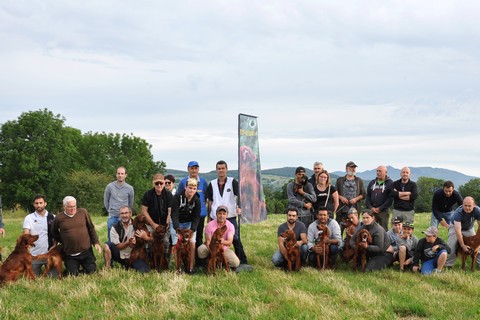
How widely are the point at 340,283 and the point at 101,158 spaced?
4818cm

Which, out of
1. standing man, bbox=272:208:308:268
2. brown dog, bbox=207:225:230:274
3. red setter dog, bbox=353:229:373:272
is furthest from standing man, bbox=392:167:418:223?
brown dog, bbox=207:225:230:274

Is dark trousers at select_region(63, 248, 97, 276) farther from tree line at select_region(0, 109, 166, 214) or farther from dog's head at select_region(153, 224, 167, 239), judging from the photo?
tree line at select_region(0, 109, 166, 214)

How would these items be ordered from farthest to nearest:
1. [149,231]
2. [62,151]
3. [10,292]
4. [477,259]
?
[62,151]
[477,259]
[149,231]
[10,292]

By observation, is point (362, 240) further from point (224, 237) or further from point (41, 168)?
point (41, 168)

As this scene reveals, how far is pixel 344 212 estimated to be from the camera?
372 inches

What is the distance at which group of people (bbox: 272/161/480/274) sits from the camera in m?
8.12

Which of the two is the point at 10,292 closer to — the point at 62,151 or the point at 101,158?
the point at 62,151

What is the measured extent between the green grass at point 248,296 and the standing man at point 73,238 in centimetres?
52

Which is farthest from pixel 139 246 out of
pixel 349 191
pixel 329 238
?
pixel 349 191

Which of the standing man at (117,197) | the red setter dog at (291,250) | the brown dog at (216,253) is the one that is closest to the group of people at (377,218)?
the red setter dog at (291,250)

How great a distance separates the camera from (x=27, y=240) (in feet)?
22.8

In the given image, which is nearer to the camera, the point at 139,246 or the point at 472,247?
the point at 139,246

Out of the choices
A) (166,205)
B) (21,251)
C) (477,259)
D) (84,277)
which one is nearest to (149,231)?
(166,205)

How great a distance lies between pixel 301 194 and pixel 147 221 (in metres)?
2.85
